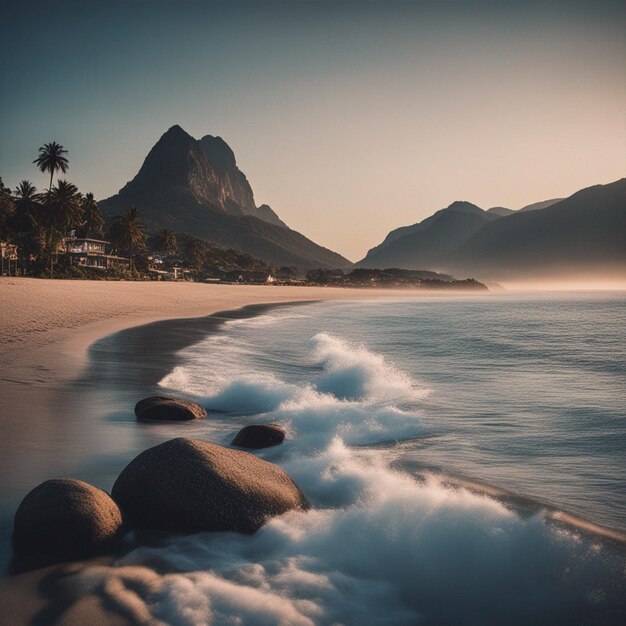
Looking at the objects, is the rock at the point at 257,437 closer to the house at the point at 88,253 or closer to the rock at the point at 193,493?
the rock at the point at 193,493

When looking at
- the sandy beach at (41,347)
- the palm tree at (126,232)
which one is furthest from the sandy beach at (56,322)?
the palm tree at (126,232)

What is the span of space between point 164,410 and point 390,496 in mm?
5133

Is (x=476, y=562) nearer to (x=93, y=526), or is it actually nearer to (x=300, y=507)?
(x=300, y=507)

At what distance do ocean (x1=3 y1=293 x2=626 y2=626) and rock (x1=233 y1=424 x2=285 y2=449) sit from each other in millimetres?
214

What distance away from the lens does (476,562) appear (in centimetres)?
541

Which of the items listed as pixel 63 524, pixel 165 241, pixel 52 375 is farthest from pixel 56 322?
pixel 165 241

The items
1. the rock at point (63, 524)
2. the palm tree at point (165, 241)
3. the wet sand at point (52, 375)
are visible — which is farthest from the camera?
the palm tree at point (165, 241)

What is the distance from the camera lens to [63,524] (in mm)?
4926

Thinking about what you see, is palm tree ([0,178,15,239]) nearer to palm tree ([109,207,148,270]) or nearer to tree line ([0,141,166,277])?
tree line ([0,141,166,277])

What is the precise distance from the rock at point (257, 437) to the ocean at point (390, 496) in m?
0.21

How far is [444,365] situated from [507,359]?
14.9 ft

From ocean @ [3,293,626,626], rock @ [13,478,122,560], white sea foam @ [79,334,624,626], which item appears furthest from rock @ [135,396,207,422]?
rock @ [13,478,122,560]

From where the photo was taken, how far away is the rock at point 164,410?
9984 millimetres

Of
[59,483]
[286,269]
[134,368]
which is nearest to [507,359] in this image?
[134,368]
